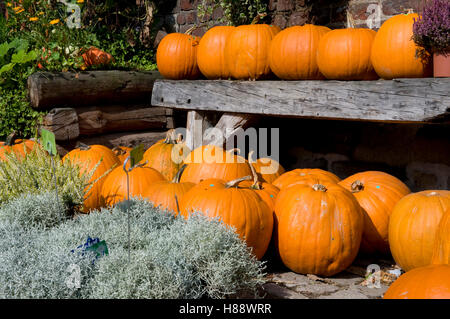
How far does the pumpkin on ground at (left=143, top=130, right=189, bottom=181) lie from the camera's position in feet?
12.1

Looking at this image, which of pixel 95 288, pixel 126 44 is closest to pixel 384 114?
pixel 95 288

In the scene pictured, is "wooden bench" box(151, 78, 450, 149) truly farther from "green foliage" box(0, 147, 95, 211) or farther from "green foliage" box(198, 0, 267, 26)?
"green foliage" box(0, 147, 95, 211)

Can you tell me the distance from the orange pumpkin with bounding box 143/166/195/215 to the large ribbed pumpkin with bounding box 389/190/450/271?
1.15 meters

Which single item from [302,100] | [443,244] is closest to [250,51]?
[302,100]

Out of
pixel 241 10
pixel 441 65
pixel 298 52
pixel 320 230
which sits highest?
pixel 241 10

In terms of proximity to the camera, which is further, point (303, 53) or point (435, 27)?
point (303, 53)

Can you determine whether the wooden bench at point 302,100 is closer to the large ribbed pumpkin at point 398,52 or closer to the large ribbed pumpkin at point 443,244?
the large ribbed pumpkin at point 398,52

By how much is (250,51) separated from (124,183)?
122cm

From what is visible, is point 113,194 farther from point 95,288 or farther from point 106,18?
point 106,18

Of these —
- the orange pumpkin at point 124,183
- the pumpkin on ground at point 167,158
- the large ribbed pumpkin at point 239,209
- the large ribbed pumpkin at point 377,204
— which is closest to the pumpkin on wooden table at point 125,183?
the orange pumpkin at point 124,183

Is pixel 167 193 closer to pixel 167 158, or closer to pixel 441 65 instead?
pixel 167 158

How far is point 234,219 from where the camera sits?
238cm

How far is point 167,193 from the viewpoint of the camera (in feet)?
9.20

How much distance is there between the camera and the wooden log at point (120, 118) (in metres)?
4.24
